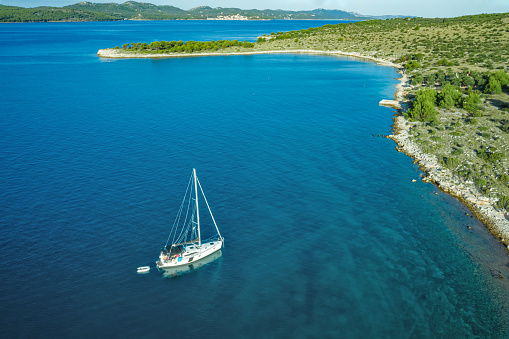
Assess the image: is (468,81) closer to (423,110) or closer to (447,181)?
(423,110)

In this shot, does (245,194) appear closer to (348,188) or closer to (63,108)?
(348,188)

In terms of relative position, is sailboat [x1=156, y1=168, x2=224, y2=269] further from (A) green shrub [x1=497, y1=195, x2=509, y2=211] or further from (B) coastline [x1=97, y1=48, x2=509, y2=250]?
(A) green shrub [x1=497, y1=195, x2=509, y2=211]

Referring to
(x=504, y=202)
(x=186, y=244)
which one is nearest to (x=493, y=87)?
(x=504, y=202)

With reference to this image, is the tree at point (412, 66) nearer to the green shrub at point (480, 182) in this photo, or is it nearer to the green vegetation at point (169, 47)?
the green shrub at point (480, 182)

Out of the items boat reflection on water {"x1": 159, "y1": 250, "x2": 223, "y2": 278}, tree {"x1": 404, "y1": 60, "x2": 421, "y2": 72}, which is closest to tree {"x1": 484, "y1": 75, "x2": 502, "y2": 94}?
tree {"x1": 404, "y1": 60, "x2": 421, "y2": 72}

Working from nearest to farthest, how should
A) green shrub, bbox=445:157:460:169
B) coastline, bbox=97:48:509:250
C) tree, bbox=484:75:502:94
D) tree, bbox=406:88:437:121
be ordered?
coastline, bbox=97:48:509:250, green shrub, bbox=445:157:460:169, tree, bbox=406:88:437:121, tree, bbox=484:75:502:94

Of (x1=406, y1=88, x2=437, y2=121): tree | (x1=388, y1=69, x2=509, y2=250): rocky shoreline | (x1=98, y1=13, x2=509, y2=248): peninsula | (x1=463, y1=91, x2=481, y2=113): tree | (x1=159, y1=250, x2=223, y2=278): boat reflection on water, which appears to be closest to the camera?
(x1=159, y1=250, x2=223, y2=278): boat reflection on water
